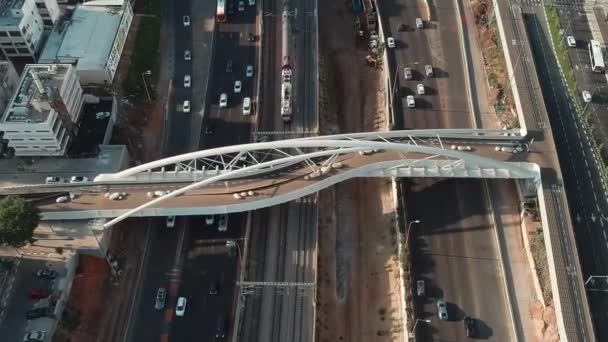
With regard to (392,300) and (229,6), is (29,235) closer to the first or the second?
(392,300)

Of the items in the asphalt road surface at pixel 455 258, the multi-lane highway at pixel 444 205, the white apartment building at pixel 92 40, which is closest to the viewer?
the asphalt road surface at pixel 455 258

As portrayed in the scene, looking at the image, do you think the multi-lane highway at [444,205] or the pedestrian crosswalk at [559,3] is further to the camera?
the pedestrian crosswalk at [559,3]

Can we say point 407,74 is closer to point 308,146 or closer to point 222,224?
point 308,146

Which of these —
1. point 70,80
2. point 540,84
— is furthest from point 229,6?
point 540,84

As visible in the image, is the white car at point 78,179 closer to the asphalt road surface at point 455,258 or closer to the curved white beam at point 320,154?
the curved white beam at point 320,154

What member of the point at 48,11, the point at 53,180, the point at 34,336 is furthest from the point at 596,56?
the point at 34,336

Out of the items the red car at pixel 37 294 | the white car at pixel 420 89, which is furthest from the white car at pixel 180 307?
the white car at pixel 420 89
